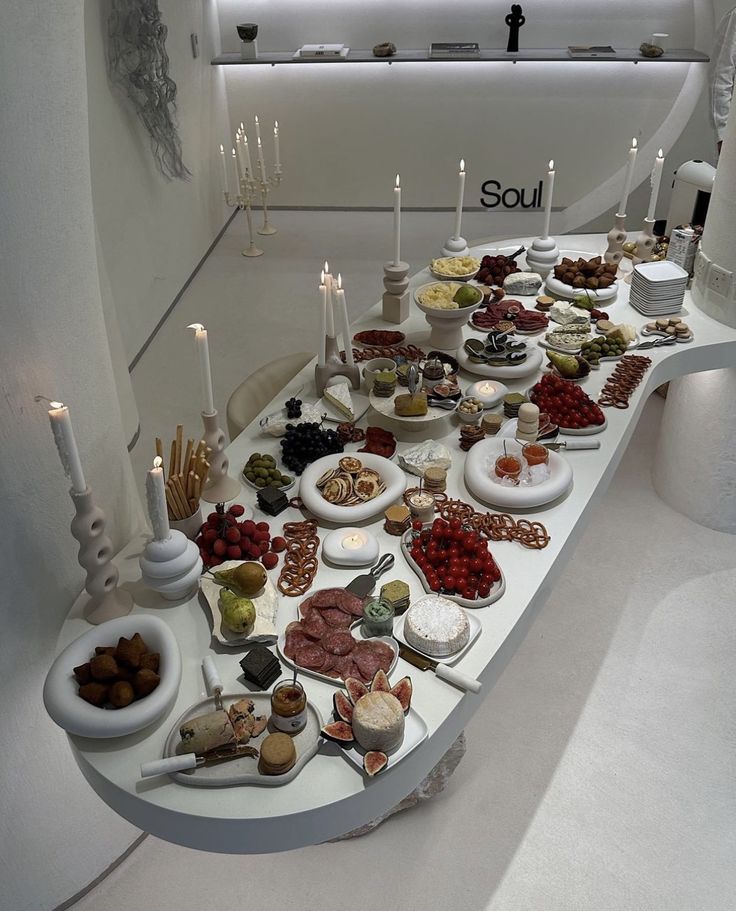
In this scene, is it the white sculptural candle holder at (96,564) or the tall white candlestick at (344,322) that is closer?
the white sculptural candle holder at (96,564)

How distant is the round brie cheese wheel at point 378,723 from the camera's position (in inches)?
67.9

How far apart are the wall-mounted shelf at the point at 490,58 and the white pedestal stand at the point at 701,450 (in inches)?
128

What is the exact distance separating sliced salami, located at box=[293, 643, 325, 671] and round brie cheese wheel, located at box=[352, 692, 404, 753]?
190 mm

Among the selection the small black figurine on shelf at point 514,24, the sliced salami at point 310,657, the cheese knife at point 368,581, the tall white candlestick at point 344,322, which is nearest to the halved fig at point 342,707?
the sliced salami at point 310,657

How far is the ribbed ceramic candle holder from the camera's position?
6.59 ft

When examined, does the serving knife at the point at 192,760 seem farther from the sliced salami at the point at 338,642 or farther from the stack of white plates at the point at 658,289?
the stack of white plates at the point at 658,289

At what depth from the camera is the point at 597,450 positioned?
272cm

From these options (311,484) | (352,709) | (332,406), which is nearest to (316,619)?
(352,709)

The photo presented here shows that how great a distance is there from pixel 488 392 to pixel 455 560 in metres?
0.90

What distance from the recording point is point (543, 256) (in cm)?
379

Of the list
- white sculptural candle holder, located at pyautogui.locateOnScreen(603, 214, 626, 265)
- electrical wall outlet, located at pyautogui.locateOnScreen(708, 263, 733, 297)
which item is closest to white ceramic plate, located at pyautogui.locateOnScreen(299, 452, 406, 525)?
electrical wall outlet, located at pyautogui.locateOnScreen(708, 263, 733, 297)

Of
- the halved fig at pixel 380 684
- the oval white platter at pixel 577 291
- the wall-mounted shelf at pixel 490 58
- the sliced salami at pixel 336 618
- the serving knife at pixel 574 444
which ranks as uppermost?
the wall-mounted shelf at pixel 490 58

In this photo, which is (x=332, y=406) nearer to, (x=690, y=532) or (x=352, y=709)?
(x=352, y=709)

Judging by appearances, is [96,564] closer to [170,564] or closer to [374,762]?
[170,564]
